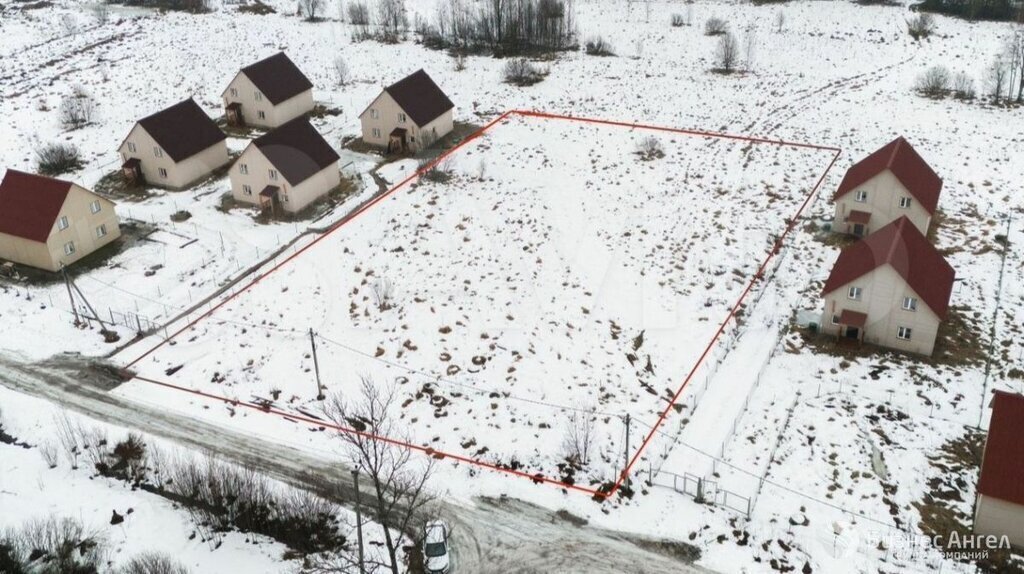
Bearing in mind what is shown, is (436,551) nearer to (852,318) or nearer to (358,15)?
(852,318)

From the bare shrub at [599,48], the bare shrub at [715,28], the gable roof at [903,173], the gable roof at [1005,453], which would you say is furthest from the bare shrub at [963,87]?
the gable roof at [1005,453]

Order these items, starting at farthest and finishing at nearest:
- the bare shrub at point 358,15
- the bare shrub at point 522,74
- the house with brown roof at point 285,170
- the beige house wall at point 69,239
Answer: the bare shrub at point 358,15
the bare shrub at point 522,74
the house with brown roof at point 285,170
the beige house wall at point 69,239

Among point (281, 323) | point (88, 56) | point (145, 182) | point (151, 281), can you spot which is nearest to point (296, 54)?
point (88, 56)

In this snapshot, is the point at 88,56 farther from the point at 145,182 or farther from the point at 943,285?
the point at 943,285

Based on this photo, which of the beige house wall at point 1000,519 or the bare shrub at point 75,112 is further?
the bare shrub at point 75,112

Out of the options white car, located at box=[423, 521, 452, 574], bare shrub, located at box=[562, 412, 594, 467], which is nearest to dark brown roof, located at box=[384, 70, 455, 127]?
bare shrub, located at box=[562, 412, 594, 467]

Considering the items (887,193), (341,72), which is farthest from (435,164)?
(887,193)

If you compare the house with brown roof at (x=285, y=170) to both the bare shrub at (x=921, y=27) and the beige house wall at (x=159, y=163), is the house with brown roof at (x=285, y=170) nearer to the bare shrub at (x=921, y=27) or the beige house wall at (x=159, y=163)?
the beige house wall at (x=159, y=163)
